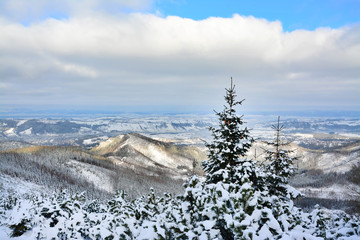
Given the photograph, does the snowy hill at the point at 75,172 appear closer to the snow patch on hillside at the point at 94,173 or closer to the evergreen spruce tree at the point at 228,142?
the snow patch on hillside at the point at 94,173

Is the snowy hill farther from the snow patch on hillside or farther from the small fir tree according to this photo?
the small fir tree

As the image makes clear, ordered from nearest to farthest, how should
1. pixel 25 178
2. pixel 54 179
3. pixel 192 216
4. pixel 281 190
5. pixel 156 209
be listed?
pixel 192 216 < pixel 156 209 < pixel 281 190 < pixel 25 178 < pixel 54 179

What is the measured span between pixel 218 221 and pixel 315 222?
18.6 feet

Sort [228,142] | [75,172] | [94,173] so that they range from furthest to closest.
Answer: [94,173] → [75,172] → [228,142]

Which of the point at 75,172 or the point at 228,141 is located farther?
the point at 75,172

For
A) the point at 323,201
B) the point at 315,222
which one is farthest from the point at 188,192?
the point at 323,201

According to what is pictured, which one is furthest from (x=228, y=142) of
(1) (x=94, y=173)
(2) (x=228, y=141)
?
(1) (x=94, y=173)

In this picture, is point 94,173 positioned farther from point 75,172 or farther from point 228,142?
point 228,142

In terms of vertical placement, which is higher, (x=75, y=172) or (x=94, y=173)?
(x=75, y=172)

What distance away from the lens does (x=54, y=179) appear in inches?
4867

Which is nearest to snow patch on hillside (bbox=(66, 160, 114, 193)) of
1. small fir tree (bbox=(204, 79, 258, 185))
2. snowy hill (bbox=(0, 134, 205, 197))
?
snowy hill (bbox=(0, 134, 205, 197))

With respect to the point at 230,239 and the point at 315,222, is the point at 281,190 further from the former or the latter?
the point at 230,239

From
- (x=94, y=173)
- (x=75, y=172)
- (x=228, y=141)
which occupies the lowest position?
(x=94, y=173)

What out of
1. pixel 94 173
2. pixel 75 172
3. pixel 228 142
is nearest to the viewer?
pixel 228 142
